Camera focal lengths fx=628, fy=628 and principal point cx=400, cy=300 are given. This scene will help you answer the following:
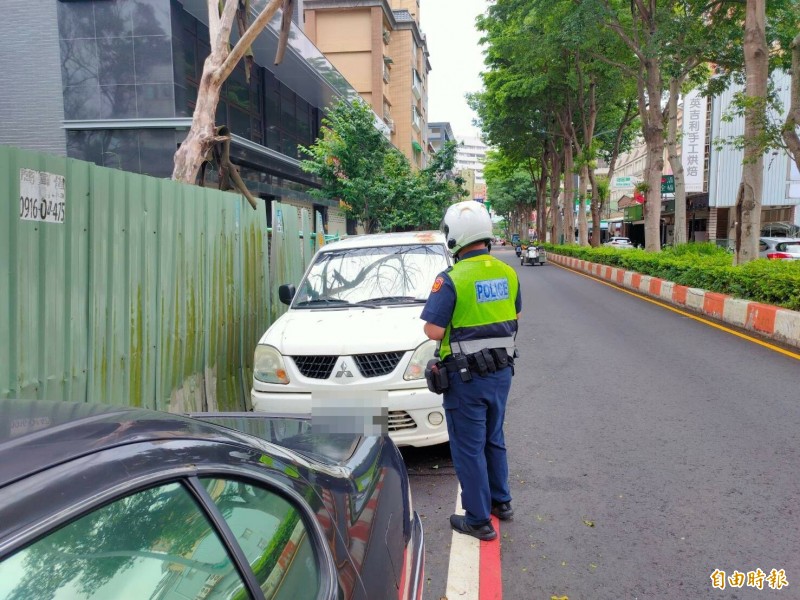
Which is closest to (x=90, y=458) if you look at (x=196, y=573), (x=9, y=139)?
(x=196, y=573)

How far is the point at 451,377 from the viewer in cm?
347

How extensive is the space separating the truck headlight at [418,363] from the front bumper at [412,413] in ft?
0.31

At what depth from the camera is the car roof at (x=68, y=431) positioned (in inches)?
46.0

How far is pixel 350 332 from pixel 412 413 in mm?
763

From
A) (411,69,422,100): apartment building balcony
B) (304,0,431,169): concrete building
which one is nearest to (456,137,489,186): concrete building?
(411,69,422,100): apartment building balcony

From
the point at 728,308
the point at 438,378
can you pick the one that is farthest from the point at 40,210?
the point at 728,308

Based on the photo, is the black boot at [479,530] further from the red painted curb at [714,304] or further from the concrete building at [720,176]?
the concrete building at [720,176]

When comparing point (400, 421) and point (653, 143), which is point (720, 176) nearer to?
point (653, 143)

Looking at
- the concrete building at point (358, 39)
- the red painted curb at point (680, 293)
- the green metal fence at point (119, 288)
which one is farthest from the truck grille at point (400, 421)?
the concrete building at point (358, 39)

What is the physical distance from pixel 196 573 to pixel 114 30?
15774 mm

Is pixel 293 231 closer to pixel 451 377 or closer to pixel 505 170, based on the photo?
pixel 451 377

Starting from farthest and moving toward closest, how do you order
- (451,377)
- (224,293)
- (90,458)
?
(224,293) < (451,377) < (90,458)

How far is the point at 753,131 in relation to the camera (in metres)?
12.5

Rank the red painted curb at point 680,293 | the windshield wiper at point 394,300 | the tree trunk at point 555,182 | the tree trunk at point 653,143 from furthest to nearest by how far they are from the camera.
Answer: the tree trunk at point 555,182
the tree trunk at point 653,143
the red painted curb at point 680,293
the windshield wiper at point 394,300
